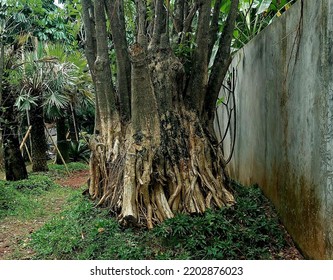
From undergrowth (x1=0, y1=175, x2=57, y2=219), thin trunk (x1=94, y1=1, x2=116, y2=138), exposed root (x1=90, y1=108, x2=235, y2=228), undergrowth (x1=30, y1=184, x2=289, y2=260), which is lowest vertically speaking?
undergrowth (x1=0, y1=175, x2=57, y2=219)

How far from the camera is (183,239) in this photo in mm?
3811

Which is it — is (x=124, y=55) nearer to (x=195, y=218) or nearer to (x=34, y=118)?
(x=195, y=218)

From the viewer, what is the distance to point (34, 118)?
1214cm

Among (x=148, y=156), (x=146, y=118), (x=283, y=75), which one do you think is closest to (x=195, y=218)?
(x=148, y=156)

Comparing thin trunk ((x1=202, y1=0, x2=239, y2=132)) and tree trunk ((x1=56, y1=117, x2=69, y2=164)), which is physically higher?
thin trunk ((x1=202, y1=0, x2=239, y2=132))

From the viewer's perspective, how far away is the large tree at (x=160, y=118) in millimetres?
4258

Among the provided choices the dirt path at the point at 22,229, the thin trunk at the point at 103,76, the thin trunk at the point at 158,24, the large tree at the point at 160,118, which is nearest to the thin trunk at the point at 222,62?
the large tree at the point at 160,118

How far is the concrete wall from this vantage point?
2811 mm

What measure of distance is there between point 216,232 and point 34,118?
968cm

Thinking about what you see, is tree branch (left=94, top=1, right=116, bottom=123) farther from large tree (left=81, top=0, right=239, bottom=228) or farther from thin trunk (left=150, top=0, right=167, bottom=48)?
thin trunk (left=150, top=0, right=167, bottom=48)

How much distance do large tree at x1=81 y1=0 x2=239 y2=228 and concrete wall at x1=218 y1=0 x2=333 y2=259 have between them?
2.08 ft

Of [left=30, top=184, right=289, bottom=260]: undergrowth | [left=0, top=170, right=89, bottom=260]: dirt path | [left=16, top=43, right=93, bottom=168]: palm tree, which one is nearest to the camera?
[left=30, top=184, right=289, bottom=260]: undergrowth

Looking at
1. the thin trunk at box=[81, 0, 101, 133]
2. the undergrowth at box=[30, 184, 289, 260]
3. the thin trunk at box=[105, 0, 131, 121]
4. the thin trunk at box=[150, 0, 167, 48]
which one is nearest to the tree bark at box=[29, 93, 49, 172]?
the thin trunk at box=[81, 0, 101, 133]

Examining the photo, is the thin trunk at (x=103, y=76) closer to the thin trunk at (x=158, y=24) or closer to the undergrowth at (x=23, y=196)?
the thin trunk at (x=158, y=24)
